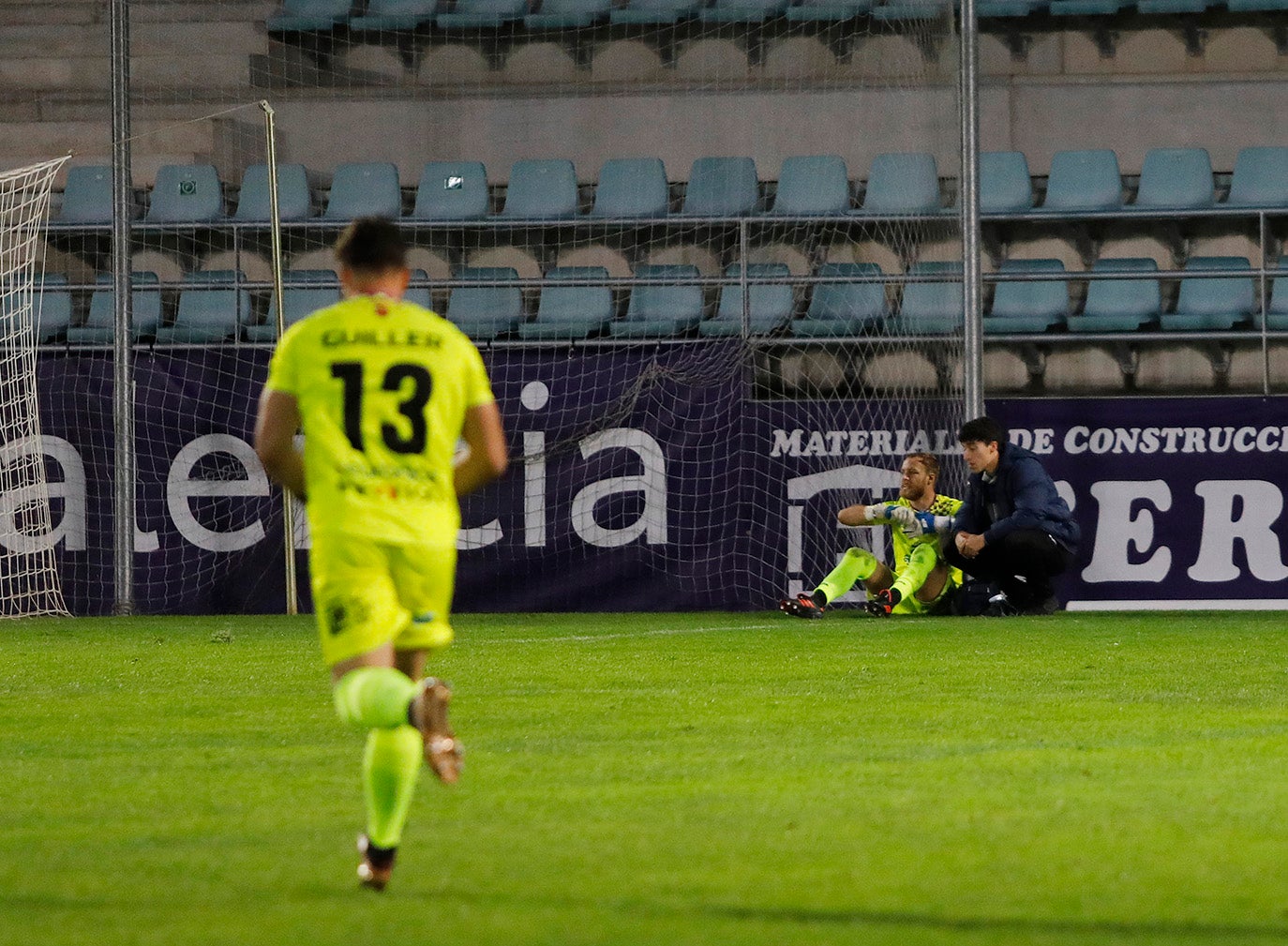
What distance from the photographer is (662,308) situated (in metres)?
14.9

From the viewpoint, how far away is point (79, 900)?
351 cm

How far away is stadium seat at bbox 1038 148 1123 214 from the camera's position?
15430 millimetres

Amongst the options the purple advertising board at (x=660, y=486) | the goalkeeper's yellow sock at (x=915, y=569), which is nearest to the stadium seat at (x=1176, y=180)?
the purple advertising board at (x=660, y=486)

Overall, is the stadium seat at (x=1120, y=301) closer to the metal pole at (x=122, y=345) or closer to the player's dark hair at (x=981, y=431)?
the player's dark hair at (x=981, y=431)

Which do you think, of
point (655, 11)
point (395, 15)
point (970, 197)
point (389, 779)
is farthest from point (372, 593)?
point (395, 15)

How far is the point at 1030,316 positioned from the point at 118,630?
290 inches

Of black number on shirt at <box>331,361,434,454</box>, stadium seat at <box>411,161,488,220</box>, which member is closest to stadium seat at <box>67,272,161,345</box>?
stadium seat at <box>411,161,488,220</box>

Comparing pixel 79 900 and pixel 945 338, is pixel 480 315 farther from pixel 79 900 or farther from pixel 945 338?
pixel 79 900

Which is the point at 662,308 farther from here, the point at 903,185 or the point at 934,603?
the point at 934,603

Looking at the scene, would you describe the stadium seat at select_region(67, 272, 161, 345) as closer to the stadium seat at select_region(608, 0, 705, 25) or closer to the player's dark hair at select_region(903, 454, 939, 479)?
the stadium seat at select_region(608, 0, 705, 25)

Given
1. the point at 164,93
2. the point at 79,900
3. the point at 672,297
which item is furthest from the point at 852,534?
the point at 79,900

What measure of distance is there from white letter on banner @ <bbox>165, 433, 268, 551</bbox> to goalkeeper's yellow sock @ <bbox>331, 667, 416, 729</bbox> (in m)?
9.39

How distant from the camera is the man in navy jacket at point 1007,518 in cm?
1148

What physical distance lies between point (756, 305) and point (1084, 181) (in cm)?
297
